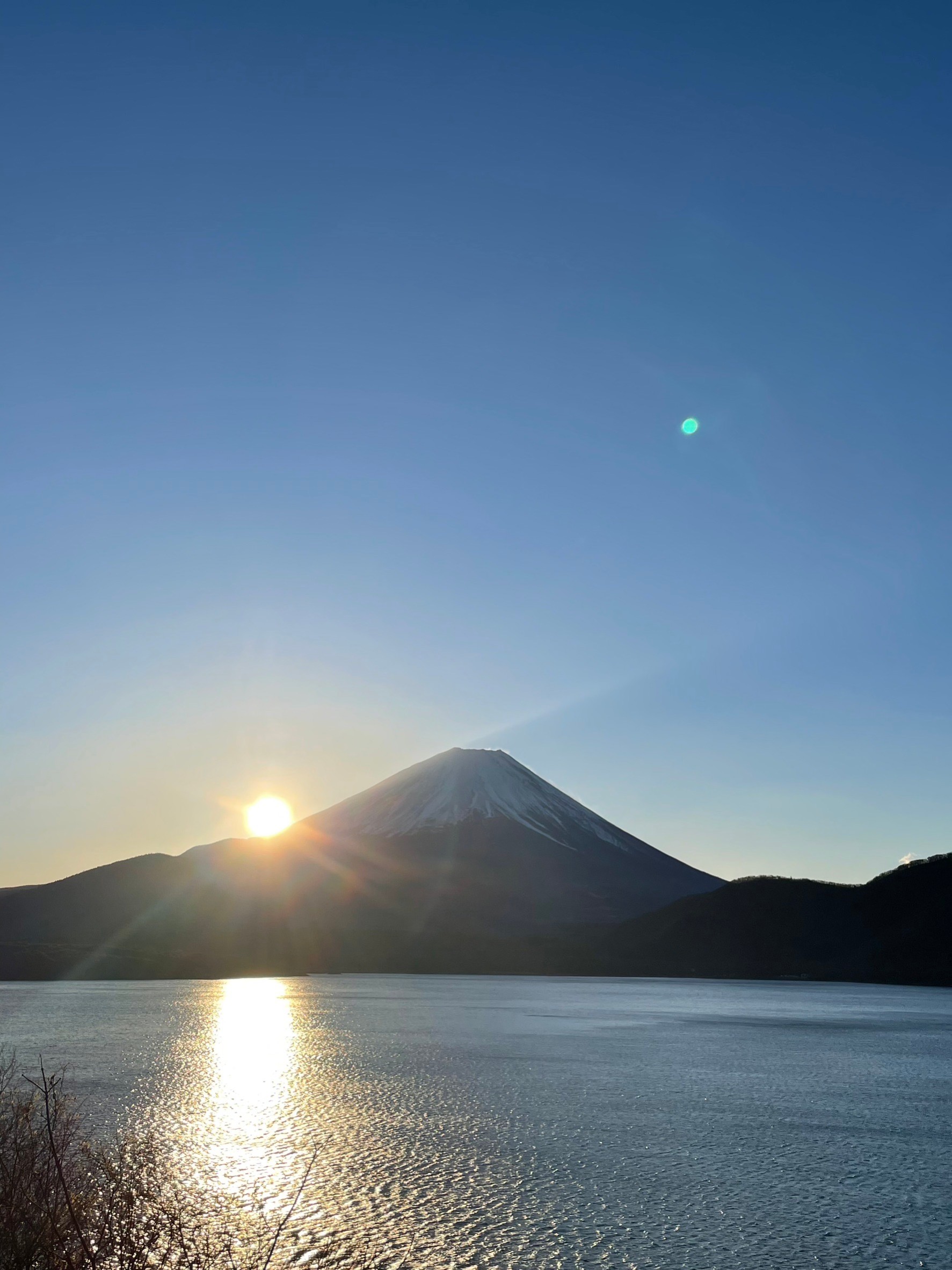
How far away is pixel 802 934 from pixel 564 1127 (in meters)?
154

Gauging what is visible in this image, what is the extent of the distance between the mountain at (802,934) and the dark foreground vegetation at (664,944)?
214 millimetres

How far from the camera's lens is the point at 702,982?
139 metres

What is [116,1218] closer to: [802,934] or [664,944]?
[802,934]

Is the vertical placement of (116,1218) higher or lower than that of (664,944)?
lower

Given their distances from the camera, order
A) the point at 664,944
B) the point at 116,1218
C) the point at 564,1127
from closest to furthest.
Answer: the point at 116,1218 → the point at 564,1127 → the point at 664,944

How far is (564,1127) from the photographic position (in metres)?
24.7

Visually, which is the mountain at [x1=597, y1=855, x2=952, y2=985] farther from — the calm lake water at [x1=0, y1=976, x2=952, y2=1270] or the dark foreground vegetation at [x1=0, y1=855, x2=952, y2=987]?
the calm lake water at [x1=0, y1=976, x2=952, y2=1270]

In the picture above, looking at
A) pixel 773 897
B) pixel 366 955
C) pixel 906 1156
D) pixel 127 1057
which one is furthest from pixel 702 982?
pixel 906 1156

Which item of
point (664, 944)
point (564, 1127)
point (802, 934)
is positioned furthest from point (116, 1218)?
point (664, 944)

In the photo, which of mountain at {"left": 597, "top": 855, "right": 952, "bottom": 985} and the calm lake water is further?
mountain at {"left": 597, "top": 855, "right": 952, "bottom": 985}

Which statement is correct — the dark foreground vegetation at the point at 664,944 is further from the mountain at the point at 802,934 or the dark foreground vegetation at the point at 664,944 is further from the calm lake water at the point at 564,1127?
the calm lake water at the point at 564,1127

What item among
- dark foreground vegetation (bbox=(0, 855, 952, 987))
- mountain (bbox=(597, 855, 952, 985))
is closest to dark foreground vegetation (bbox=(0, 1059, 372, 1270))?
dark foreground vegetation (bbox=(0, 855, 952, 987))

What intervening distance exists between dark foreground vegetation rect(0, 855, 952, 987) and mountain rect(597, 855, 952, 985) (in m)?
0.21

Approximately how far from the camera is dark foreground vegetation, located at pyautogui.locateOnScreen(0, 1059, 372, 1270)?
10.8 metres
